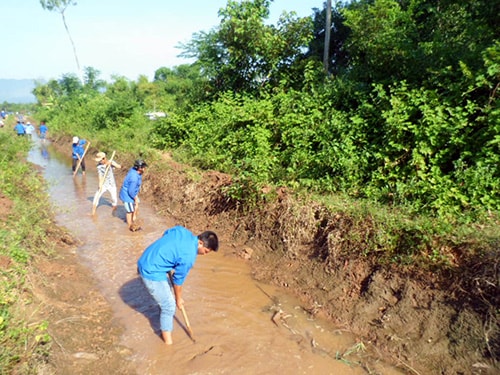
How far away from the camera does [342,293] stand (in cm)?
496

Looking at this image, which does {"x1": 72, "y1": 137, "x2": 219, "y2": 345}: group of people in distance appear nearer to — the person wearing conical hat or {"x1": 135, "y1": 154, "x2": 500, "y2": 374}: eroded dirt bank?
{"x1": 135, "y1": 154, "x2": 500, "y2": 374}: eroded dirt bank

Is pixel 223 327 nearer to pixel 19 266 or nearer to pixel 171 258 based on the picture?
pixel 171 258

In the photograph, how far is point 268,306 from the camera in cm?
519

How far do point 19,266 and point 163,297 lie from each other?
2.17m

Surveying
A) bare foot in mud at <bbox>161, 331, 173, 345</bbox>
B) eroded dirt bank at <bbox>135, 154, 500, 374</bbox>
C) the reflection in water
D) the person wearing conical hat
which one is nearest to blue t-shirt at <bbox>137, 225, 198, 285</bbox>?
bare foot in mud at <bbox>161, 331, 173, 345</bbox>

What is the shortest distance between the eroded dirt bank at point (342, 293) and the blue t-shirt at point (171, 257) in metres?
1.12

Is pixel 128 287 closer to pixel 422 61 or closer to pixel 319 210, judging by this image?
pixel 319 210

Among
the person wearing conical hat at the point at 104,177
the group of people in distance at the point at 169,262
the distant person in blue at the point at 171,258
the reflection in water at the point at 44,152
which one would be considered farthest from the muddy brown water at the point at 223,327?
the reflection in water at the point at 44,152

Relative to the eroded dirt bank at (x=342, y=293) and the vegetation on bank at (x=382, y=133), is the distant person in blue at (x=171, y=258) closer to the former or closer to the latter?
the eroded dirt bank at (x=342, y=293)

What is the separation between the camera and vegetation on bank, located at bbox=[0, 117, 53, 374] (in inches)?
119

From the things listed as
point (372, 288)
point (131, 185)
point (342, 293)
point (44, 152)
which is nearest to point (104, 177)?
point (131, 185)

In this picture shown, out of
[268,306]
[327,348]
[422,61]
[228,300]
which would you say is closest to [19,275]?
[228,300]

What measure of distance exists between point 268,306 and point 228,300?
2.07 feet

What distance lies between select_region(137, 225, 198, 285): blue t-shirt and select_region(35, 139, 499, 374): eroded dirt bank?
1.12 m
